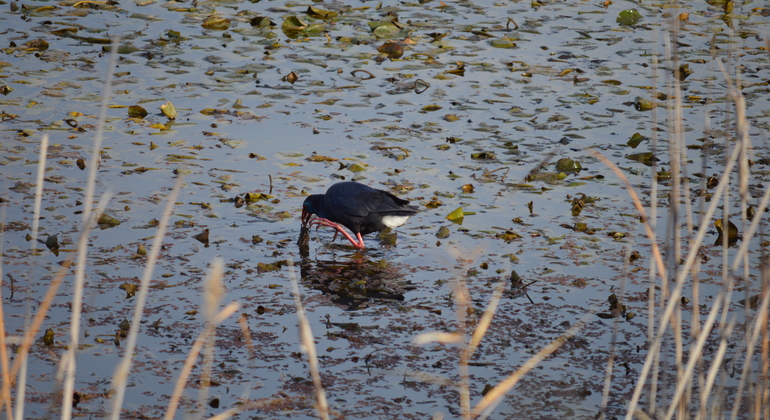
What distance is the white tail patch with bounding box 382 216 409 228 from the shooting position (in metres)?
6.27

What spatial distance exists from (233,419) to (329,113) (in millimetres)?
5044

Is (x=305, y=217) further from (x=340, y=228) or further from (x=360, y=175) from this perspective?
(x=360, y=175)

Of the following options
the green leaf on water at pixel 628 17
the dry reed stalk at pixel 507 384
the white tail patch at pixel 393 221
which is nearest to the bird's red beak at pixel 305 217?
the white tail patch at pixel 393 221

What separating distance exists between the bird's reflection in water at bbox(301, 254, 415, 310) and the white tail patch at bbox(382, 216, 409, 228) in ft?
1.26

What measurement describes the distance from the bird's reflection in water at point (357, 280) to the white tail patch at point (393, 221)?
0.38 meters

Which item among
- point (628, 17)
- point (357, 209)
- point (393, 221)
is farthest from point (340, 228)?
point (628, 17)

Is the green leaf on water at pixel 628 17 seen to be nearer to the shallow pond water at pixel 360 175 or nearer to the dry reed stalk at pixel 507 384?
the shallow pond water at pixel 360 175

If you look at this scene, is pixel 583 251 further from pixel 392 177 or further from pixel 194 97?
pixel 194 97

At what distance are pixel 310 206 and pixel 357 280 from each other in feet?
3.13

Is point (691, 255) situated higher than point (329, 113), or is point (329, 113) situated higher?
point (691, 255)

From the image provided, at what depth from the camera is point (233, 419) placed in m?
3.84

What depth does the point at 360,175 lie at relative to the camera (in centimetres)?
718

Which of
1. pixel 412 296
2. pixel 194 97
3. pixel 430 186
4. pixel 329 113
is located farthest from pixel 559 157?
pixel 194 97

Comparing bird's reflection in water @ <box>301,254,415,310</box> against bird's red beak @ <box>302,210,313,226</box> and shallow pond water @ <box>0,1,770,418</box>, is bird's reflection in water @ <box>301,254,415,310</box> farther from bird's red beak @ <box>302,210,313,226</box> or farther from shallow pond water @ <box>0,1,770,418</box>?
bird's red beak @ <box>302,210,313,226</box>
